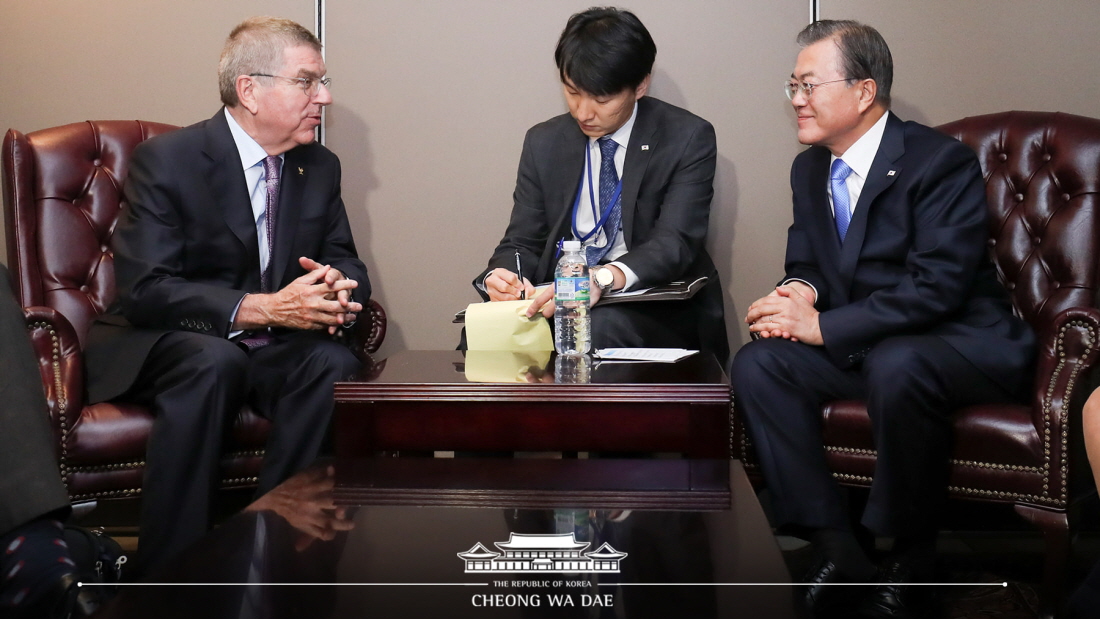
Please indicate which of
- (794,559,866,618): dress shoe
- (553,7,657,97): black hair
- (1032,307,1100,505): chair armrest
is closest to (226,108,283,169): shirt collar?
(553,7,657,97): black hair

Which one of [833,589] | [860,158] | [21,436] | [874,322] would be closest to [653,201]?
[860,158]

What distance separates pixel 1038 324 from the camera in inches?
107

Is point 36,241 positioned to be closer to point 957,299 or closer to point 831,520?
point 831,520

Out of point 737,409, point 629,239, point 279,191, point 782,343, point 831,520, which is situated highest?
point 279,191

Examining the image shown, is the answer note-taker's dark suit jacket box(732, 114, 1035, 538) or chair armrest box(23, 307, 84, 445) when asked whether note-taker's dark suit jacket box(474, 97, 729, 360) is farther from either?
chair armrest box(23, 307, 84, 445)

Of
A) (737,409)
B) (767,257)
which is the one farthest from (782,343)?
(767,257)

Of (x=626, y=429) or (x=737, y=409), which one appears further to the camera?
(x=737, y=409)

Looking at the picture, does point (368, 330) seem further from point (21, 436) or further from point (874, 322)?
point (874, 322)

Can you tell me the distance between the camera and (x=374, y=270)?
11.6ft

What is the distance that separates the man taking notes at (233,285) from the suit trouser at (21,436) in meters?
0.59

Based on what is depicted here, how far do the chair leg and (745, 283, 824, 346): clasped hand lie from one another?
63 cm

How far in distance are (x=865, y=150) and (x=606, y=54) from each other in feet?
2.58

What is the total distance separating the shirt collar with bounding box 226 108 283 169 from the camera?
2826 millimetres

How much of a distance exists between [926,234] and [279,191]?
179 cm
